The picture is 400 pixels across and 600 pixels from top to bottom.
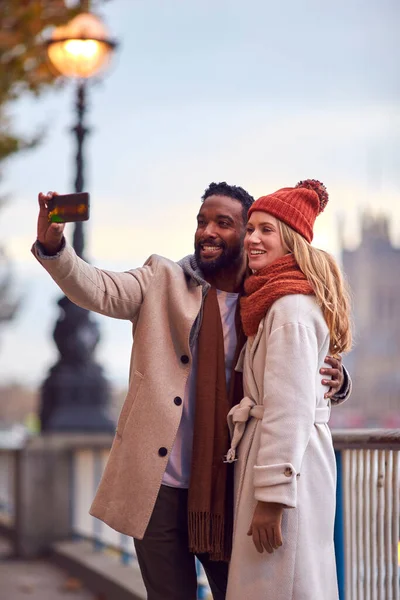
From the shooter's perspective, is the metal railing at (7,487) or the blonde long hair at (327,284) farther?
the metal railing at (7,487)

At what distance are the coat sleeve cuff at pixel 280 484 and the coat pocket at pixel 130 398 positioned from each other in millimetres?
744

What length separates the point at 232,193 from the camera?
3947mm

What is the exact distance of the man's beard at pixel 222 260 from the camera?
3848 millimetres

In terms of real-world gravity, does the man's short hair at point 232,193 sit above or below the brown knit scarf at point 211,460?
above

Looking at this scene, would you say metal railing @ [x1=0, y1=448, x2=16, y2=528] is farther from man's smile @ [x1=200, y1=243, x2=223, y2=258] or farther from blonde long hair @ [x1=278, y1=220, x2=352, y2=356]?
blonde long hair @ [x1=278, y1=220, x2=352, y2=356]

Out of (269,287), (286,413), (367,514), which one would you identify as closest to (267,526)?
(286,413)

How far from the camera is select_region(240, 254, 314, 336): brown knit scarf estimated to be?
133 inches

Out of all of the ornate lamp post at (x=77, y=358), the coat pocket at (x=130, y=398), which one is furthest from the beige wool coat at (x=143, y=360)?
the ornate lamp post at (x=77, y=358)

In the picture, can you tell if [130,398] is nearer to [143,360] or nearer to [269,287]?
[143,360]

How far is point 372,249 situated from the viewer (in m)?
123

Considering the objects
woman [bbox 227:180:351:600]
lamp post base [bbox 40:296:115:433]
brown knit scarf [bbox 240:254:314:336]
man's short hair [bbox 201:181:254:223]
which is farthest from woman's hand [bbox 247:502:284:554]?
lamp post base [bbox 40:296:115:433]

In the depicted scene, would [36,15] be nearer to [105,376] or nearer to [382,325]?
[105,376]

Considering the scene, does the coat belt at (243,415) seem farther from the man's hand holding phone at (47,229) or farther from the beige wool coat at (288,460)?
the man's hand holding phone at (47,229)

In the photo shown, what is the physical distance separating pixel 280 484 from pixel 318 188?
45.7 inches
